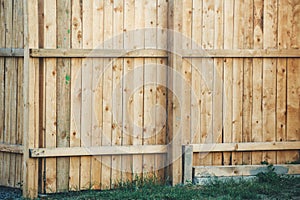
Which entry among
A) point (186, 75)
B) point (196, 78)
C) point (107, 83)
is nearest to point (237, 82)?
point (196, 78)

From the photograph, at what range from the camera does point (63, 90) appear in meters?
6.93

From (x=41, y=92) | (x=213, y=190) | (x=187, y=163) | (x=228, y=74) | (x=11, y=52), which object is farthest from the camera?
(x=228, y=74)

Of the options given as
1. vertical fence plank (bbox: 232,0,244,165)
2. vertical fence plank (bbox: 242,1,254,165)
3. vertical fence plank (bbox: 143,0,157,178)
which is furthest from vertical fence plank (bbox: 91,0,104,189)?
vertical fence plank (bbox: 242,1,254,165)

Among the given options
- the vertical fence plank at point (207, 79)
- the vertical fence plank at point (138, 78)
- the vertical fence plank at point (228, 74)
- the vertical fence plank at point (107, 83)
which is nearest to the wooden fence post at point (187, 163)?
the vertical fence plank at point (207, 79)

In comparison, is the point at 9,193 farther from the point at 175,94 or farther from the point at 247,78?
the point at 247,78

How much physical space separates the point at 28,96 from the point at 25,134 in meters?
0.44

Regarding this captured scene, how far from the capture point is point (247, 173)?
7469mm

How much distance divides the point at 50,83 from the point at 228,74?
87.4 inches

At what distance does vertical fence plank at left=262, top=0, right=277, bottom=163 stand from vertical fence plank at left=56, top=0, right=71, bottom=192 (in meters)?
2.50

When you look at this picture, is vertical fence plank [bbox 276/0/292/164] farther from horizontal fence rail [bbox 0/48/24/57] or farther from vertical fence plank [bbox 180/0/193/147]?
horizontal fence rail [bbox 0/48/24/57]

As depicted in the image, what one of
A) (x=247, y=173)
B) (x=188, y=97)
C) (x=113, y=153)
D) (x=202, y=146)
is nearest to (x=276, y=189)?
(x=247, y=173)

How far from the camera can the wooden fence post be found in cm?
729

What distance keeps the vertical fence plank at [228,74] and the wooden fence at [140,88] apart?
1 cm

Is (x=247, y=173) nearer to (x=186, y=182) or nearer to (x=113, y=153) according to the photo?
(x=186, y=182)
